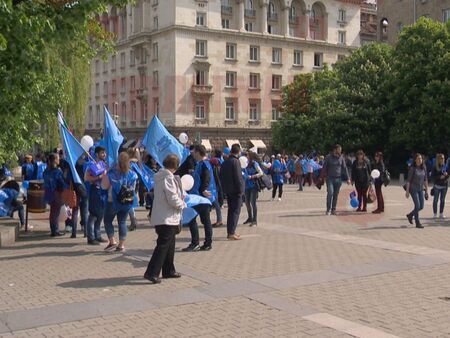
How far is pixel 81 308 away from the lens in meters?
7.00

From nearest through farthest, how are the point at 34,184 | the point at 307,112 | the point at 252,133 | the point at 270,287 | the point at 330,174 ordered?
the point at 270,287 → the point at 34,184 → the point at 330,174 → the point at 307,112 → the point at 252,133

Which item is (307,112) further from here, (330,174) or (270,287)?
(270,287)

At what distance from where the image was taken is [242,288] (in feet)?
26.2

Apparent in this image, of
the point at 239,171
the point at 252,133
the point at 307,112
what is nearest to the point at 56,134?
the point at 239,171

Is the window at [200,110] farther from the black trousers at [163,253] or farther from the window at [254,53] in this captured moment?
the black trousers at [163,253]

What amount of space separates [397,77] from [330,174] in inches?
998

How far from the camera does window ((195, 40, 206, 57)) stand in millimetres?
63312

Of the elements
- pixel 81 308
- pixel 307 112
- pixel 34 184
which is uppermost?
pixel 307 112

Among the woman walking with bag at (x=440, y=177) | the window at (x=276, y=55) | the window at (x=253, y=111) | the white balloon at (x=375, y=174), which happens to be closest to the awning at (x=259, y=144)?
the window at (x=253, y=111)

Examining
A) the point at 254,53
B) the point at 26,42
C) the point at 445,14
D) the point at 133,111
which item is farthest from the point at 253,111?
the point at 26,42

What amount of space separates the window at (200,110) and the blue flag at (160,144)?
48511 millimetres

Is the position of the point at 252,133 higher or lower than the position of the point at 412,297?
higher

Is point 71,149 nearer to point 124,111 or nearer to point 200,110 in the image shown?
point 200,110

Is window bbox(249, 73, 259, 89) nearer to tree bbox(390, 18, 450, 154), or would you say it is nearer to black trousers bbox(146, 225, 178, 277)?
tree bbox(390, 18, 450, 154)
